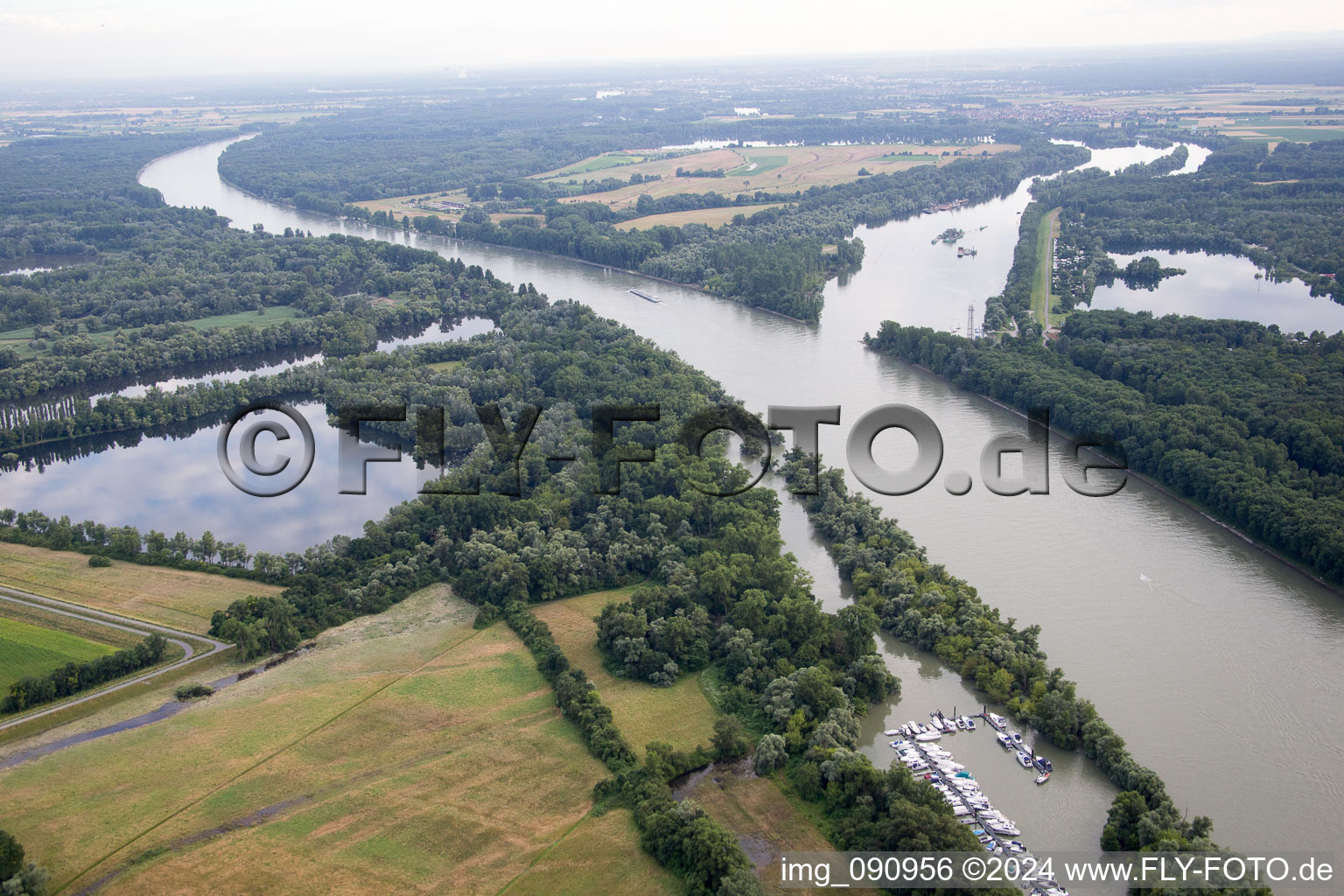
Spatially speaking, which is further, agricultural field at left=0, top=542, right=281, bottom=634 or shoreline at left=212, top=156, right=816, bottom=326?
shoreline at left=212, top=156, right=816, bottom=326

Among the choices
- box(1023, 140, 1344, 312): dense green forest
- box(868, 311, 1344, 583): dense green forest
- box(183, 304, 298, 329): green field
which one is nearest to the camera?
box(868, 311, 1344, 583): dense green forest

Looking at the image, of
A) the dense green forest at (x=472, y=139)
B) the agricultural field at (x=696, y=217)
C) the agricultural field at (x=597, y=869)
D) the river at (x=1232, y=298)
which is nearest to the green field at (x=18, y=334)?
the dense green forest at (x=472, y=139)

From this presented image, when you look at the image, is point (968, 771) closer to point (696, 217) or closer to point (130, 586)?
point (130, 586)

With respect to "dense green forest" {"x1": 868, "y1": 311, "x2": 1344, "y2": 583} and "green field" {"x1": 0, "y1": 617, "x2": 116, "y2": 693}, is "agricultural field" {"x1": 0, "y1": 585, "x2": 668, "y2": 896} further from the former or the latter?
"dense green forest" {"x1": 868, "y1": 311, "x2": 1344, "y2": 583}

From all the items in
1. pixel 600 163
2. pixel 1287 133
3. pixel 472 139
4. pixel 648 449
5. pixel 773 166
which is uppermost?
pixel 472 139

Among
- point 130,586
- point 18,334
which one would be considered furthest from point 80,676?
point 18,334

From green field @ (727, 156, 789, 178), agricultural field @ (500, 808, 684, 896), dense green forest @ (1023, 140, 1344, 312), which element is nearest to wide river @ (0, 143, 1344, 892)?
agricultural field @ (500, 808, 684, 896)

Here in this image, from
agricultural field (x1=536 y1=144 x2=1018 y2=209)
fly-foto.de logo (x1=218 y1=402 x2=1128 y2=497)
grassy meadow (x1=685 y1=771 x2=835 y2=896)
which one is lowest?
grassy meadow (x1=685 y1=771 x2=835 y2=896)
